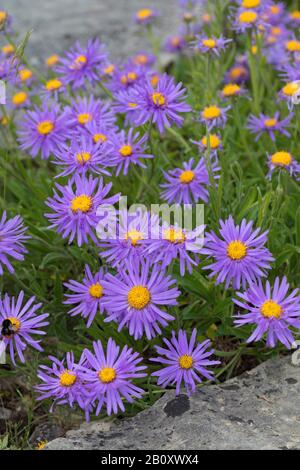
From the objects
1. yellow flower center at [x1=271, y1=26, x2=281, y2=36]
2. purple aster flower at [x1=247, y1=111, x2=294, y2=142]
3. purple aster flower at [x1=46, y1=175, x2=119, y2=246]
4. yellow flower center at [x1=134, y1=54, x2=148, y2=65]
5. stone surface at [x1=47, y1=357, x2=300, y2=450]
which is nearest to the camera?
stone surface at [x1=47, y1=357, x2=300, y2=450]

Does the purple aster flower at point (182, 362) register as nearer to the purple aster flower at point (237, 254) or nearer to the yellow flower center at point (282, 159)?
the purple aster flower at point (237, 254)

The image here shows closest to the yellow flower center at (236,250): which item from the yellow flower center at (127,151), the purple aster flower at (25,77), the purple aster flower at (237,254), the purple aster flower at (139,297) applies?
the purple aster flower at (237,254)

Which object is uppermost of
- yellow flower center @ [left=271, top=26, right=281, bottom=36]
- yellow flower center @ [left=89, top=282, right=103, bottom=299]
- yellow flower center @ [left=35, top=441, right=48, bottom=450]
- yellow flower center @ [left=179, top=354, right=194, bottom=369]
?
yellow flower center @ [left=271, top=26, right=281, bottom=36]

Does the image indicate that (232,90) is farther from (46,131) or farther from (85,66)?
(46,131)

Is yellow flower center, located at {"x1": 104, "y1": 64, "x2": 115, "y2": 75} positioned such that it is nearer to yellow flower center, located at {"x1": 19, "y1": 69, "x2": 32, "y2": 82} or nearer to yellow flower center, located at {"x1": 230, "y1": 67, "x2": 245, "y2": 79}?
yellow flower center, located at {"x1": 19, "y1": 69, "x2": 32, "y2": 82}

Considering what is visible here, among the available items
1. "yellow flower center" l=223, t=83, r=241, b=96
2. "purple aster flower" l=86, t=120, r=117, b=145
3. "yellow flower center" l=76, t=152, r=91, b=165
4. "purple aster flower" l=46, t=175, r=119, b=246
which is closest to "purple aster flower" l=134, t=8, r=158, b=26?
"yellow flower center" l=223, t=83, r=241, b=96

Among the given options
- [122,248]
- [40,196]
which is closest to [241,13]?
[40,196]
